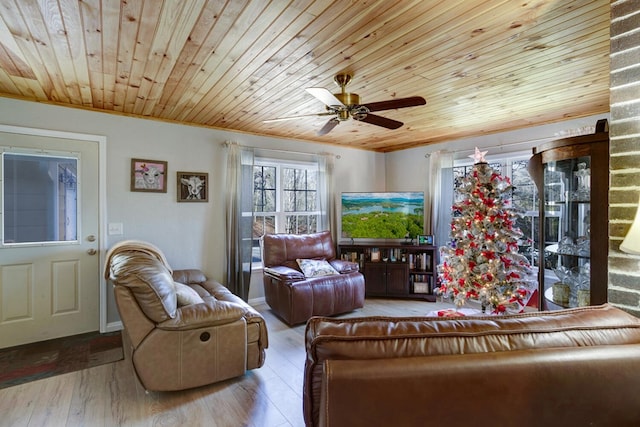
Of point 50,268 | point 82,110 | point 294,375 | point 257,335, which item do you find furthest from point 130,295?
point 82,110

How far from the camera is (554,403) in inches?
35.7

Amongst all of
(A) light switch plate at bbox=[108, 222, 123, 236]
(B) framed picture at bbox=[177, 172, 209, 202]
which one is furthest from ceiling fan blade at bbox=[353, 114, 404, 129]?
(A) light switch plate at bbox=[108, 222, 123, 236]

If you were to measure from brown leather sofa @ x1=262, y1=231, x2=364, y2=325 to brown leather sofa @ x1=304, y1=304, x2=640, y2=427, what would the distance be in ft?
8.30

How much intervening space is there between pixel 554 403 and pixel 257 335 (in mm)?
2028

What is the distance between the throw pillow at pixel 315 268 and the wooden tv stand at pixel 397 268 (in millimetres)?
780

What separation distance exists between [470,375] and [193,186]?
366cm

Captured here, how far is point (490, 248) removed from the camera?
3.18 meters

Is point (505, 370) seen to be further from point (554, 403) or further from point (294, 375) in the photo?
point (294, 375)

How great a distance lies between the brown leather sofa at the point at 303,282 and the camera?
3.52 meters

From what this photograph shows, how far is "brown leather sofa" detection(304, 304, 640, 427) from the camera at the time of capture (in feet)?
2.79

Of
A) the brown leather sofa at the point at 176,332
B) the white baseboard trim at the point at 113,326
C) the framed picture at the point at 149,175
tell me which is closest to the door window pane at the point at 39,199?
the framed picture at the point at 149,175

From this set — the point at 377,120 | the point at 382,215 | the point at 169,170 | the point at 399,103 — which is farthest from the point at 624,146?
the point at 169,170

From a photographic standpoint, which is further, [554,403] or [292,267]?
[292,267]

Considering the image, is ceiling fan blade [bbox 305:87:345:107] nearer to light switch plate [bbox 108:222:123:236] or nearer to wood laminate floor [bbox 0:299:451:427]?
wood laminate floor [bbox 0:299:451:427]
